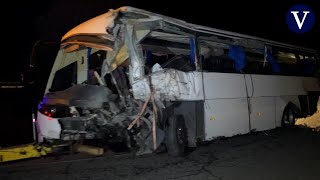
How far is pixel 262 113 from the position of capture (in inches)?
459

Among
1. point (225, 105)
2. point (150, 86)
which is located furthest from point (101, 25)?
point (225, 105)

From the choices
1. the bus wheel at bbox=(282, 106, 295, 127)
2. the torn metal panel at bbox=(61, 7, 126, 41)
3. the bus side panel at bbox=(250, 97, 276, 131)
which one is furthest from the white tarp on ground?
the torn metal panel at bbox=(61, 7, 126, 41)

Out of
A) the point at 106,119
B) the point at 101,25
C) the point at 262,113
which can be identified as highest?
the point at 101,25

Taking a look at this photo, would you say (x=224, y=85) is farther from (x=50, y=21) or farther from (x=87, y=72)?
(x=50, y=21)

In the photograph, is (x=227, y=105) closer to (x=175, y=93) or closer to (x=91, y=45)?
(x=175, y=93)

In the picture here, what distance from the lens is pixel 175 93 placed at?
841 cm

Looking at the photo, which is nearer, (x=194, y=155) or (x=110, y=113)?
(x=110, y=113)

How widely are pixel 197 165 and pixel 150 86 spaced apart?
1.93 meters

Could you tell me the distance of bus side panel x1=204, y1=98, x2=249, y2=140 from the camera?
936 centimetres

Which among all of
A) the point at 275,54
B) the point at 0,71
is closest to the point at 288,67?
Result: the point at 275,54

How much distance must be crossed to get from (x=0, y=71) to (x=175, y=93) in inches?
617

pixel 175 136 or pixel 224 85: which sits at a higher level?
pixel 224 85

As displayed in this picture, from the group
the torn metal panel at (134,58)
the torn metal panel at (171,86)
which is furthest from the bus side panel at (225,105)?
the torn metal panel at (134,58)

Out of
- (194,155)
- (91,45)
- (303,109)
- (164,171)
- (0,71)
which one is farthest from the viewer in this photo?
(0,71)
